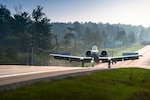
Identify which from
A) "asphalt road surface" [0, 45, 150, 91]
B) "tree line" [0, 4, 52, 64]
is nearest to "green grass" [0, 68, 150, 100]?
"asphalt road surface" [0, 45, 150, 91]

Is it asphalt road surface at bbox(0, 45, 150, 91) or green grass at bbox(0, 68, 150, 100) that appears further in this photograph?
asphalt road surface at bbox(0, 45, 150, 91)

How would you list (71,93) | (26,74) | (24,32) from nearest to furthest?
(71,93)
(26,74)
(24,32)

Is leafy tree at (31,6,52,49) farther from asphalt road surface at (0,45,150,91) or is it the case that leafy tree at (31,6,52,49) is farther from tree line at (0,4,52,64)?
asphalt road surface at (0,45,150,91)

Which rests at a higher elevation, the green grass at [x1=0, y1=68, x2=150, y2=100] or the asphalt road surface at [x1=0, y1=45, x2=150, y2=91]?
the asphalt road surface at [x1=0, y1=45, x2=150, y2=91]

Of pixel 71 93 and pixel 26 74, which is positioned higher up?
pixel 26 74

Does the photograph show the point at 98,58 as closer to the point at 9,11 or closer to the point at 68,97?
the point at 68,97

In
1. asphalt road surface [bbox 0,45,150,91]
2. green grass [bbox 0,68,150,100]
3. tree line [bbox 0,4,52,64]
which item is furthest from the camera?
tree line [bbox 0,4,52,64]

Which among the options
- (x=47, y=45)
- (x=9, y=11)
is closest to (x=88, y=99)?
(x=47, y=45)

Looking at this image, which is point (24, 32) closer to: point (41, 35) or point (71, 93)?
point (41, 35)

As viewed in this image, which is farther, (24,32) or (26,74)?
(24,32)

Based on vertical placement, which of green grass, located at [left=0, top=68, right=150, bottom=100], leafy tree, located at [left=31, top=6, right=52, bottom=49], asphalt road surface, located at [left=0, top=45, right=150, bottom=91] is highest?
leafy tree, located at [left=31, top=6, right=52, bottom=49]

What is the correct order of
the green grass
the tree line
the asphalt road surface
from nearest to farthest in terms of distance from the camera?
1. the green grass
2. the asphalt road surface
3. the tree line

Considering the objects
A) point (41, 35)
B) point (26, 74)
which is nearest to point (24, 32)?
point (41, 35)

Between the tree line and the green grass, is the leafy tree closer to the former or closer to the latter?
the tree line
